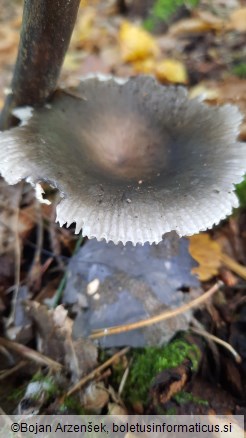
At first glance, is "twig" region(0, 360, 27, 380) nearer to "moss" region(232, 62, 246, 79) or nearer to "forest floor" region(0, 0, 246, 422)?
"forest floor" region(0, 0, 246, 422)

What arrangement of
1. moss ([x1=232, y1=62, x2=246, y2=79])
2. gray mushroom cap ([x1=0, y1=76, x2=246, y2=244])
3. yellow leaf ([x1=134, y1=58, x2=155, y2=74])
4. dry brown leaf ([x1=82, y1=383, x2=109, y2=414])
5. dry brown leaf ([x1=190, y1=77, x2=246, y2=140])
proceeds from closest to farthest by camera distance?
gray mushroom cap ([x1=0, y1=76, x2=246, y2=244])
dry brown leaf ([x1=82, y1=383, x2=109, y2=414])
dry brown leaf ([x1=190, y1=77, x2=246, y2=140])
moss ([x1=232, y1=62, x2=246, y2=79])
yellow leaf ([x1=134, y1=58, x2=155, y2=74])

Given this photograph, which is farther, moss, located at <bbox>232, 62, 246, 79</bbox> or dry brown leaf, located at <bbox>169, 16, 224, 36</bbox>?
dry brown leaf, located at <bbox>169, 16, 224, 36</bbox>

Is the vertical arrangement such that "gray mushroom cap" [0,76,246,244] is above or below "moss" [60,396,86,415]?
above

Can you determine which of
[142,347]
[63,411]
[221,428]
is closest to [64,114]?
[142,347]

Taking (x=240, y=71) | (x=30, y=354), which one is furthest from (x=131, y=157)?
(x=240, y=71)

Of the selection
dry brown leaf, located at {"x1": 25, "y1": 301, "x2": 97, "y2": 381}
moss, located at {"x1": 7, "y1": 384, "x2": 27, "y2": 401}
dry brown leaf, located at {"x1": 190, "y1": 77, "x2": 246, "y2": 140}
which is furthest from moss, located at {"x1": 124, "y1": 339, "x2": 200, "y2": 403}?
dry brown leaf, located at {"x1": 190, "y1": 77, "x2": 246, "y2": 140}

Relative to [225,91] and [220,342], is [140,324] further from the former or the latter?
[225,91]

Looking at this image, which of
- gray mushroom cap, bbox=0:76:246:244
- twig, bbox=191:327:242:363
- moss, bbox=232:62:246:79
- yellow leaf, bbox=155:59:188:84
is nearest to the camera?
gray mushroom cap, bbox=0:76:246:244
